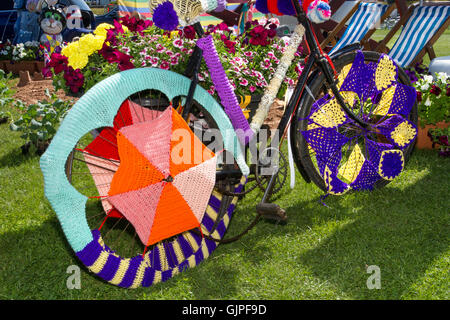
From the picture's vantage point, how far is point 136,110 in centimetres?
268

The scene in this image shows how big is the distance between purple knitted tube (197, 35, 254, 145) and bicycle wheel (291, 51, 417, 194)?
53 cm

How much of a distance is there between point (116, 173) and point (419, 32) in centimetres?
535

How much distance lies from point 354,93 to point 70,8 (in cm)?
871

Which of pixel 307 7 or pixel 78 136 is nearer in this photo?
pixel 78 136

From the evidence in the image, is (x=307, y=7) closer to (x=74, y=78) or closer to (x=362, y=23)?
(x=74, y=78)

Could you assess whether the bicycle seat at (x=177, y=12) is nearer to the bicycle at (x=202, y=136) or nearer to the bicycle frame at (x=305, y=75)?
the bicycle at (x=202, y=136)

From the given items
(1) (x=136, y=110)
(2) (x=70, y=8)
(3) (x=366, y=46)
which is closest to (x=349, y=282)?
(1) (x=136, y=110)

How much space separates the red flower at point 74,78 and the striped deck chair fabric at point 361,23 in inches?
191

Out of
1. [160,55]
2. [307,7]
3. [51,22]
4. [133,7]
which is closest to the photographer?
[307,7]

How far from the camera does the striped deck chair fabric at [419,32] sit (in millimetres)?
5809

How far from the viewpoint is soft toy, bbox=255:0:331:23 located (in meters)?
2.70

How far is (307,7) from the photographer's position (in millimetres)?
2832

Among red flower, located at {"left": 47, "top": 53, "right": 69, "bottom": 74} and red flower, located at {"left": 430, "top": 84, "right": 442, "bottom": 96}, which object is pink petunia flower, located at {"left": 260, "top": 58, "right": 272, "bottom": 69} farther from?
red flower, located at {"left": 430, "top": 84, "right": 442, "bottom": 96}

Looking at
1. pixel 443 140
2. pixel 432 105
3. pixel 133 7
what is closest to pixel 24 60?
pixel 133 7
